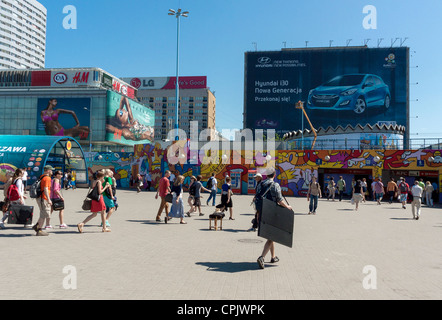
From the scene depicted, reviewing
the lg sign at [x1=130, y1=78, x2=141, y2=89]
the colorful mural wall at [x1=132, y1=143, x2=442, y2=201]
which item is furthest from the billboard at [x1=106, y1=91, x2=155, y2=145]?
the colorful mural wall at [x1=132, y1=143, x2=442, y2=201]

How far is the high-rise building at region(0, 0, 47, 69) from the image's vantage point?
15312 cm

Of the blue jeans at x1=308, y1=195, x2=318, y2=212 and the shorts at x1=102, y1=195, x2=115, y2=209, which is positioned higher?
the shorts at x1=102, y1=195, x2=115, y2=209

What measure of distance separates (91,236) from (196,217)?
5.52 metres

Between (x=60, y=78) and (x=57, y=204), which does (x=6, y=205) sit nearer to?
(x=57, y=204)

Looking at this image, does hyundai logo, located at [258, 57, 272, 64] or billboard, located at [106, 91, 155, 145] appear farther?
hyundai logo, located at [258, 57, 272, 64]

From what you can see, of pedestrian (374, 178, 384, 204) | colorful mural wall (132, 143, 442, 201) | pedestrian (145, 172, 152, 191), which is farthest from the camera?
pedestrian (145, 172, 152, 191)

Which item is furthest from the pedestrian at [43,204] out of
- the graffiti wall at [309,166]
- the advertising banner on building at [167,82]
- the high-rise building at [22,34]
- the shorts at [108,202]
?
the high-rise building at [22,34]

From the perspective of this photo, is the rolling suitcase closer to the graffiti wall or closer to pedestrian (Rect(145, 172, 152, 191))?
the graffiti wall

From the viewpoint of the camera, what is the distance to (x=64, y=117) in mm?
81250

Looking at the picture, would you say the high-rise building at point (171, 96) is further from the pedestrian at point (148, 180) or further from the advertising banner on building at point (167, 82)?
the pedestrian at point (148, 180)

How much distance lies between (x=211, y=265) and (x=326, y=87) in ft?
265

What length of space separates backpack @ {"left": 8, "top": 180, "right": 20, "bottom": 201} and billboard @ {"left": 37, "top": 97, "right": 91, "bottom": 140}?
74213 mm

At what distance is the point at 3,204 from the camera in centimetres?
1051

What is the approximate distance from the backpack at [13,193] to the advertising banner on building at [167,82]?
446ft
